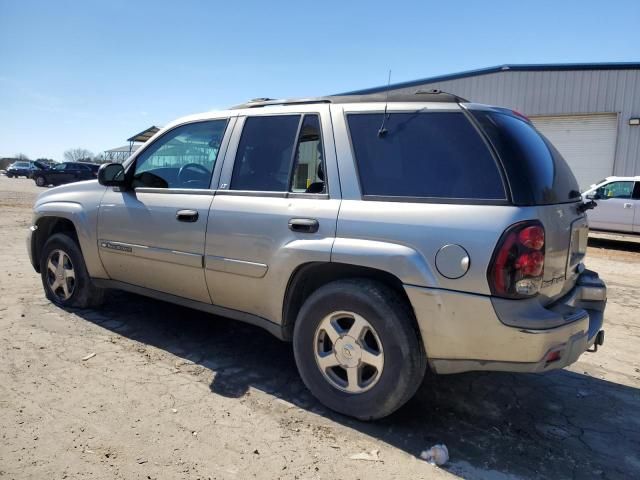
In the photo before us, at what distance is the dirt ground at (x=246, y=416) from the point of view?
251 cm

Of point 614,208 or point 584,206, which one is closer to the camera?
point 584,206

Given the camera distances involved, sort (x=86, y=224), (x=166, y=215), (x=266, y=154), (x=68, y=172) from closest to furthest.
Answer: (x=266, y=154)
(x=166, y=215)
(x=86, y=224)
(x=68, y=172)

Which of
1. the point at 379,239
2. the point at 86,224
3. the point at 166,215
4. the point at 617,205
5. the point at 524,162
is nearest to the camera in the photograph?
the point at 524,162

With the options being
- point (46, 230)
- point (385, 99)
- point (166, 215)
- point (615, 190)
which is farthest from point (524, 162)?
point (615, 190)

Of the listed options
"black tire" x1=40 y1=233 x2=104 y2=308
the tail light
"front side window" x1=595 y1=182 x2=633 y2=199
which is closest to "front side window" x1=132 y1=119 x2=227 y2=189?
"black tire" x1=40 y1=233 x2=104 y2=308

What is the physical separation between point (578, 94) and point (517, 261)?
17.7 m

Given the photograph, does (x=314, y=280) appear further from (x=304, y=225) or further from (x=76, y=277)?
(x=76, y=277)

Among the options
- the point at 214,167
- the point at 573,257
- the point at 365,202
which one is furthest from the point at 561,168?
the point at 214,167

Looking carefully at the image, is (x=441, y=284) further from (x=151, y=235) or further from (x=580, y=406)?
(x=151, y=235)

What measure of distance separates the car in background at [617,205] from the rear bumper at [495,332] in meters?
11.0

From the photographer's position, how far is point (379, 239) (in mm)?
2734

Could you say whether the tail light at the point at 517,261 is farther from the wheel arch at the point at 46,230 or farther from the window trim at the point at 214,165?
the wheel arch at the point at 46,230

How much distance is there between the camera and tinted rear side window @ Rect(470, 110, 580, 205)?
251 centimetres

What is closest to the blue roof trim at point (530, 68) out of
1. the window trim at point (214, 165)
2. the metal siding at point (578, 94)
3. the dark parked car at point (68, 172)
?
the metal siding at point (578, 94)
